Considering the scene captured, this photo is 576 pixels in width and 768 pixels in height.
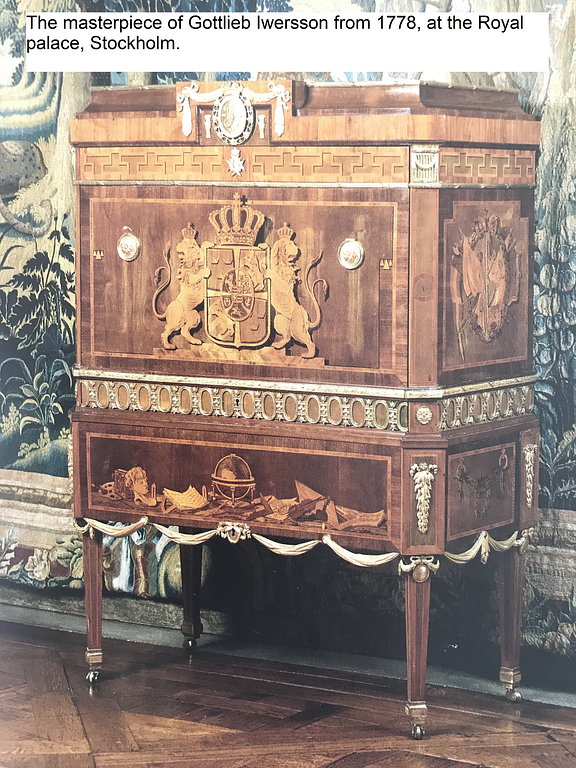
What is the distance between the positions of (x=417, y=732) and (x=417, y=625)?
1.29ft

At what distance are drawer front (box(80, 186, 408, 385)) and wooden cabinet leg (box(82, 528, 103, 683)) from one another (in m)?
0.65

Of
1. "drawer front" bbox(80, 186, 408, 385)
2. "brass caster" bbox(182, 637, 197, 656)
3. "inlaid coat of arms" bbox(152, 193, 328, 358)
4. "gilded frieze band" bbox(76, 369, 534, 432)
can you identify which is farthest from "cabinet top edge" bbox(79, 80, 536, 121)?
→ "brass caster" bbox(182, 637, 197, 656)

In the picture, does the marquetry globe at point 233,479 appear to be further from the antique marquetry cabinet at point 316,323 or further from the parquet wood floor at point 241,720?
the parquet wood floor at point 241,720

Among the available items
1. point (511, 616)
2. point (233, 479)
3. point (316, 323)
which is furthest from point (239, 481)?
point (511, 616)

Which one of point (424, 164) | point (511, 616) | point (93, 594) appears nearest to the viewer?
point (424, 164)

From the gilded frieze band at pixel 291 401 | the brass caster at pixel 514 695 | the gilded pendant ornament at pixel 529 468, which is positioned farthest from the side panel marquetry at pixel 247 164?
the brass caster at pixel 514 695

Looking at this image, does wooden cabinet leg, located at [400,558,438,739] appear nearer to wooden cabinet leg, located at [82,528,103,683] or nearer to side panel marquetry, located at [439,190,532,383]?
side panel marquetry, located at [439,190,532,383]

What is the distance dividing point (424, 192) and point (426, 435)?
746mm

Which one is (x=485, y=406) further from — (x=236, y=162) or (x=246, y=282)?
(x=236, y=162)

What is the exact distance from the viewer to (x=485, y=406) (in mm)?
4723

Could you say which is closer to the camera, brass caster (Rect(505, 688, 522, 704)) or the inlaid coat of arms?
the inlaid coat of arms

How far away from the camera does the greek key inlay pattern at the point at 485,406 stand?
4547 millimetres

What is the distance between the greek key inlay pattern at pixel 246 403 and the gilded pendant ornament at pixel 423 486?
0.14 meters

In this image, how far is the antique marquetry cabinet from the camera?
4469 millimetres
